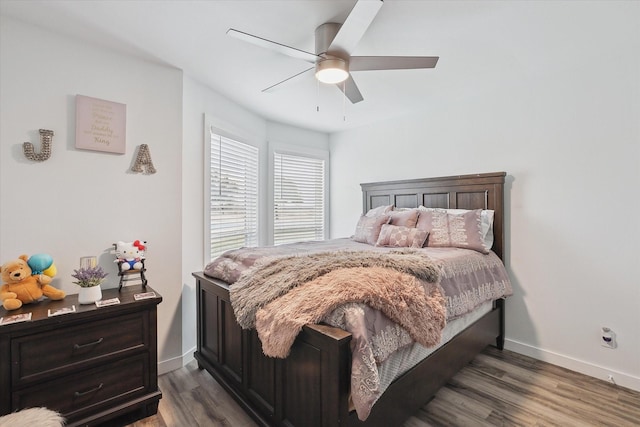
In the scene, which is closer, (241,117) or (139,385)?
(139,385)

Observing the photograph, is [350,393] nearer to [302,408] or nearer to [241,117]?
[302,408]

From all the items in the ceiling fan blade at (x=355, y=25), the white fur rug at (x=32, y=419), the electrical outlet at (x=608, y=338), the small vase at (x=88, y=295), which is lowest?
the electrical outlet at (x=608, y=338)

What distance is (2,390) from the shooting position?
4.70ft

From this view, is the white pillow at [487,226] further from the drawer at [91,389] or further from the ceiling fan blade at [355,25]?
the drawer at [91,389]

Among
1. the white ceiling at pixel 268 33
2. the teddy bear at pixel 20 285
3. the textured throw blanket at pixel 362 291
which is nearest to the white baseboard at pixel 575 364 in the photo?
the textured throw blanket at pixel 362 291

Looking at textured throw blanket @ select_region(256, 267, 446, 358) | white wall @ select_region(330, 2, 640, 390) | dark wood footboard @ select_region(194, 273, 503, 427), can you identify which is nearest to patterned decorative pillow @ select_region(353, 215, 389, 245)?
white wall @ select_region(330, 2, 640, 390)

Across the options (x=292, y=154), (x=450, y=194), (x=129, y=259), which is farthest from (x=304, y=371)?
(x=292, y=154)

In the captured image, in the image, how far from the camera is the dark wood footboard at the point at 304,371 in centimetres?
121

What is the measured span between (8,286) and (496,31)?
3317 mm

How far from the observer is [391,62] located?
179 centimetres

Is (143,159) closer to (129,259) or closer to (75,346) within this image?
(129,259)

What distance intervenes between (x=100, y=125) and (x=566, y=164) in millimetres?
3635


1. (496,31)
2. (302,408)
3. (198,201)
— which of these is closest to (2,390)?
(302,408)

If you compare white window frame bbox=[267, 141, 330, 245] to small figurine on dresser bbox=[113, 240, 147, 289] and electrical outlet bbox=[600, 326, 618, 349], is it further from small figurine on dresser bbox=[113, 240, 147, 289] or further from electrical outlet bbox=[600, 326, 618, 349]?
electrical outlet bbox=[600, 326, 618, 349]
